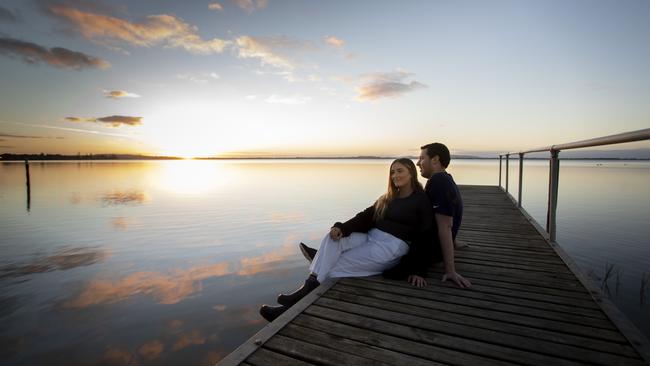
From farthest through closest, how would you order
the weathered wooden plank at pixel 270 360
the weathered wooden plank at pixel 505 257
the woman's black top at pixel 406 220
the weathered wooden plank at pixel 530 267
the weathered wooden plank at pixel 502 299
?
the weathered wooden plank at pixel 505 257
the weathered wooden plank at pixel 530 267
the woman's black top at pixel 406 220
the weathered wooden plank at pixel 502 299
the weathered wooden plank at pixel 270 360

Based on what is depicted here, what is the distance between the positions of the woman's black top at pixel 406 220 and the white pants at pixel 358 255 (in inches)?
3.0

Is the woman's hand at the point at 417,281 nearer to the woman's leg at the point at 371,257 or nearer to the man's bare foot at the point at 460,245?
the woman's leg at the point at 371,257

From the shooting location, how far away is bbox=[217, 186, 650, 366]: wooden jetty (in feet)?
7.72

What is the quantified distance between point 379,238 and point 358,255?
1.06 ft

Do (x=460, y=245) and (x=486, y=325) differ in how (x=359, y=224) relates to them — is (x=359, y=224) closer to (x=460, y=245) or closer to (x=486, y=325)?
(x=486, y=325)

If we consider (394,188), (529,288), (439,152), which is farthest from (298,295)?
(529,288)

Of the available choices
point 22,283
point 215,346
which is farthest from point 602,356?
point 22,283

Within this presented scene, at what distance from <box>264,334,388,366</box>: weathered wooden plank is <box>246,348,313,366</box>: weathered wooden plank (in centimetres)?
4

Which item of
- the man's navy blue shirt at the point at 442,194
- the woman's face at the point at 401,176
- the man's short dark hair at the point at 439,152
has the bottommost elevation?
the man's navy blue shirt at the point at 442,194

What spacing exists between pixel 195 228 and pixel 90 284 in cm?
516

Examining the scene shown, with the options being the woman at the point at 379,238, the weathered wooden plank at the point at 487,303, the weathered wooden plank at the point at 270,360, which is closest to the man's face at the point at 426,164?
the woman at the point at 379,238

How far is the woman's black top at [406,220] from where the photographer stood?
12.2 feet

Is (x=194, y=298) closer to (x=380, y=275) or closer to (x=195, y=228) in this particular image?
(x=380, y=275)

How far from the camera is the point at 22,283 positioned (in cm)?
667
